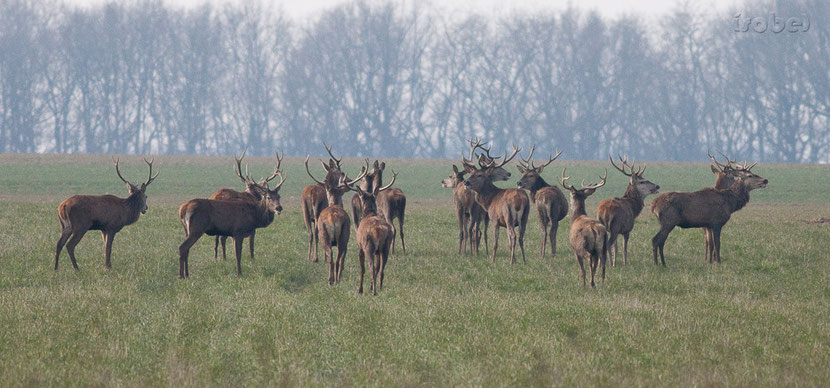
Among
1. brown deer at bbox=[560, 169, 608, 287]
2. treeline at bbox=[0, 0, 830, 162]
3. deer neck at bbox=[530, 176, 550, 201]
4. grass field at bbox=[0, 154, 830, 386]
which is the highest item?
treeline at bbox=[0, 0, 830, 162]

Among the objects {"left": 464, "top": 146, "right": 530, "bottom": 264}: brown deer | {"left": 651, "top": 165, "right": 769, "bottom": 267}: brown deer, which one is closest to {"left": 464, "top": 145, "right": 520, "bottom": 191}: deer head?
{"left": 464, "top": 146, "right": 530, "bottom": 264}: brown deer

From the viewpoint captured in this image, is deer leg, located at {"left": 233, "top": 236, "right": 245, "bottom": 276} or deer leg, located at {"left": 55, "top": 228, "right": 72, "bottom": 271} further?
deer leg, located at {"left": 55, "top": 228, "right": 72, "bottom": 271}

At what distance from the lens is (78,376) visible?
8.59 meters

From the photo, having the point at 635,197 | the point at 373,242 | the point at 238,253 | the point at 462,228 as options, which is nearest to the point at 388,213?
the point at 462,228

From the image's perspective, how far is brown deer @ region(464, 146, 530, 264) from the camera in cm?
1686

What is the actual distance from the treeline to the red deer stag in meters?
54.5

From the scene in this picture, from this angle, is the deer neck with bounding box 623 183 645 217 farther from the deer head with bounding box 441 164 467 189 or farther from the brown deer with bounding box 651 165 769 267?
the deer head with bounding box 441 164 467 189

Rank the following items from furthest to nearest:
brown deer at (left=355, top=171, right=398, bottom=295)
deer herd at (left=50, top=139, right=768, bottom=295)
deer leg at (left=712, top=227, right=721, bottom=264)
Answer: deer leg at (left=712, top=227, right=721, bottom=264), deer herd at (left=50, top=139, right=768, bottom=295), brown deer at (left=355, top=171, right=398, bottom=295)

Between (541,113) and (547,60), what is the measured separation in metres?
4.61

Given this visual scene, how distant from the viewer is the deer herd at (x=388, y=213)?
13.4 m

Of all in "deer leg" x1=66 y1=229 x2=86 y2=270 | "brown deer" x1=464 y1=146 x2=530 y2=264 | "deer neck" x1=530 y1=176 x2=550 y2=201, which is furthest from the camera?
"deer neck" x1=530 y1=176 x2=550 y2=201

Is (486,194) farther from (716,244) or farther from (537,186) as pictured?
(716,244)

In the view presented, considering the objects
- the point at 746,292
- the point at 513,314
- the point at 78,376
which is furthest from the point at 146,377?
the point at 746,292

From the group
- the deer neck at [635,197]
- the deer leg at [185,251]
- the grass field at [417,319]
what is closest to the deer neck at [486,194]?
the grass field at [417,319]
